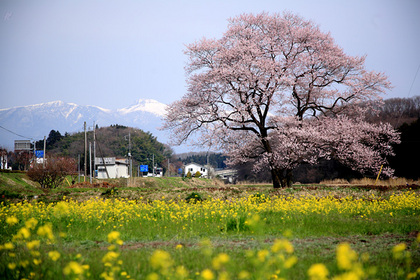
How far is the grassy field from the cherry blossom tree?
7.57m

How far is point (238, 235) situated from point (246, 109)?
49.1 ft

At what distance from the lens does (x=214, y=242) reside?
21.6ft

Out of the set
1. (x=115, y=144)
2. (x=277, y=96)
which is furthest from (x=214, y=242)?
(x=115, y=144)

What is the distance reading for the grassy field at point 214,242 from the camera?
12.3 ft

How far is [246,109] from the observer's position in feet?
71.5

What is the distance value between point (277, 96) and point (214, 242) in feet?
55.6

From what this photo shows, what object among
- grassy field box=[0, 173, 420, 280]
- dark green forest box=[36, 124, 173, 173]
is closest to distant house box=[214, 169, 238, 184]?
dark green forest box=[36, 124, 173, 173]

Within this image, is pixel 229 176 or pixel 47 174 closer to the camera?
pixel 47 174

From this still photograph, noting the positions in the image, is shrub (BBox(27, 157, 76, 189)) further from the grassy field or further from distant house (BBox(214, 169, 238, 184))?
distant house (BBox(214, 169, 238, 184))

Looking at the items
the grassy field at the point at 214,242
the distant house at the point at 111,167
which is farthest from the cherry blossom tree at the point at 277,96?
the distant house at the point at 111,167

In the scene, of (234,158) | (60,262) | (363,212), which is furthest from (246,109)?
(60,262)

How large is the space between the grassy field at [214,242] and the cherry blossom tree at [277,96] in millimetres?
7567

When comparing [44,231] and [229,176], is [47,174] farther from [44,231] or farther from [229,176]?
[229,176]

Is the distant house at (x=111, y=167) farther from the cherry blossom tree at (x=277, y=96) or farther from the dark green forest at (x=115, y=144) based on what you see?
the cherry blossom tree at (x=277, y=96)
